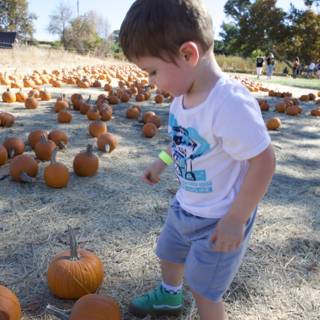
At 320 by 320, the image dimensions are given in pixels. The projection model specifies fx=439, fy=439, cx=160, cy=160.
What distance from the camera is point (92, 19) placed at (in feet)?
203

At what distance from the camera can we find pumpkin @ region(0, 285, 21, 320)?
1.96 meters

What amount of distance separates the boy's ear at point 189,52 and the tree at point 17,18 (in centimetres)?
5690

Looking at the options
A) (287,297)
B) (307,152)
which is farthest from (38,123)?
(287,297)

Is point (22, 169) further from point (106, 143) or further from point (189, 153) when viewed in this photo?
point (189, 153)

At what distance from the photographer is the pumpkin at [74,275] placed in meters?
2.29

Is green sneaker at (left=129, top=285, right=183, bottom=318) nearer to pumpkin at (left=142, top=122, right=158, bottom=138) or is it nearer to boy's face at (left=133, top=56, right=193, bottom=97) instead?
boy's face at (left=133, top=56, right=193, bottom=97)

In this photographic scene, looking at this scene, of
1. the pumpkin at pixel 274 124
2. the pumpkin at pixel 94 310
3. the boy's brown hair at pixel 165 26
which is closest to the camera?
the boy's brown hair at pixel 165 26

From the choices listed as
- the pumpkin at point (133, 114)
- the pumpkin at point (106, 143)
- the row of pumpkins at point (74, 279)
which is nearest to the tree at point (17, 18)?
the pumpkin at point (133, 114)

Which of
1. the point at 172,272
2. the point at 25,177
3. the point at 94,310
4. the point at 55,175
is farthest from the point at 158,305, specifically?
the point at 25,177

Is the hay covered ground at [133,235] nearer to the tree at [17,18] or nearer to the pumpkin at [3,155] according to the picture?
the pumpkin at [3,155]

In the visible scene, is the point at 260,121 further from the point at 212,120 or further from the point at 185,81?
the point at 185,81

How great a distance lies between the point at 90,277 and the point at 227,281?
82 centimetres

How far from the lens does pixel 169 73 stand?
5.52 ft

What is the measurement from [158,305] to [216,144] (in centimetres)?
97
